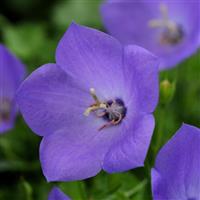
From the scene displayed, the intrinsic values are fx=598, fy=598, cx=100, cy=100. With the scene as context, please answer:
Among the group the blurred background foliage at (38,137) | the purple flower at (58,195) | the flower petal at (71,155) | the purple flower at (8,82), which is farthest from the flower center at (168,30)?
the purple flower at (58,195)

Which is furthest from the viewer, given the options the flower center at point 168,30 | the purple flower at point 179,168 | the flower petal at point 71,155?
the flower center at point 168,30

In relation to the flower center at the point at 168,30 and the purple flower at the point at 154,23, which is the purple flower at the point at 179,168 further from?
the flower center at the point at 168,30

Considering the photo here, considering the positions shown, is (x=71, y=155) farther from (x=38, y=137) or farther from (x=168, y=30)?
(x=168, y=30)

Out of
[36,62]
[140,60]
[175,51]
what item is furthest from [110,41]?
[36,62]

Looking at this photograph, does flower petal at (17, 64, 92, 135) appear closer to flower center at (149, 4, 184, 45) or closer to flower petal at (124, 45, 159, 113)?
flower petal at (124, 45, 159, 113)

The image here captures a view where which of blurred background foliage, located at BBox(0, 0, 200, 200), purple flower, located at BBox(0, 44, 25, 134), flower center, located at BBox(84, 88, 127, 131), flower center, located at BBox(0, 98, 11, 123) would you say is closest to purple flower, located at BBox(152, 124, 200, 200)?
blurred background foliage, located at BBox(0, 0, 200, 200)

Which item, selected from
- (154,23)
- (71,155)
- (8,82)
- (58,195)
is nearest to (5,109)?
(8,82)

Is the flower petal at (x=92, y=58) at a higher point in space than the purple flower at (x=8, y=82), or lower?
higher
